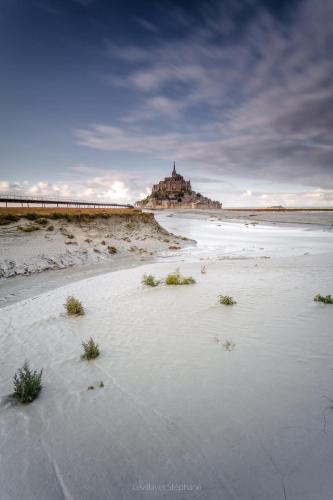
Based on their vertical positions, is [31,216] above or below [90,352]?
above

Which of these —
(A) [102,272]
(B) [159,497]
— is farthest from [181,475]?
(A) [102,272]

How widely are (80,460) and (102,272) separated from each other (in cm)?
1110

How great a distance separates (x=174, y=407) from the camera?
385 centimetres

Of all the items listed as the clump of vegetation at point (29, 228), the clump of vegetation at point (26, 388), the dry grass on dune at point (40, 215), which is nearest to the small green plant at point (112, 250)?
the clump of vegetation at point (29, 228)

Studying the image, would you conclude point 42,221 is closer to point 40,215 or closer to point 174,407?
point 40,215

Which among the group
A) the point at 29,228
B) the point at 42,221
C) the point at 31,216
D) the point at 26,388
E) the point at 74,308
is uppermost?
the point at 31,216

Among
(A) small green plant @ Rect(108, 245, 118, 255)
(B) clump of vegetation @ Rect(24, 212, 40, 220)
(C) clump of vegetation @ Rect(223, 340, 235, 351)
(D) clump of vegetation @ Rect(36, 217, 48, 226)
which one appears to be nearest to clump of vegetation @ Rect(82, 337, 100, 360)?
(C) clump of vegetation @ Rect(223, 340, 235, 351)

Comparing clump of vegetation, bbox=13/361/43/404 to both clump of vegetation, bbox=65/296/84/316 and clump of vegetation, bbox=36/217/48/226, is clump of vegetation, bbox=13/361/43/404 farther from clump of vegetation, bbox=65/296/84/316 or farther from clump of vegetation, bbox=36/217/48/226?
clump of vegetation, bbox=36/217/48/226

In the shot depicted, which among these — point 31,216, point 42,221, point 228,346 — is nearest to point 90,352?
point 228,346

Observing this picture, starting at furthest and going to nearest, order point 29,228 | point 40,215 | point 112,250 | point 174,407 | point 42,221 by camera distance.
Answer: point 40,215 < point 42,221 < point 112,250 < point 29,228 < point 174,407

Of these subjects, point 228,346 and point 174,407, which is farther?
point 228,346

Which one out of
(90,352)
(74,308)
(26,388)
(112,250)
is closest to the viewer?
(26,388)

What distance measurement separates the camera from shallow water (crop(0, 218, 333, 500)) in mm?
2830

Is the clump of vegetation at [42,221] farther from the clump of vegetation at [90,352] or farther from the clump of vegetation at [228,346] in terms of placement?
the clump of vegetation at [228,346]
